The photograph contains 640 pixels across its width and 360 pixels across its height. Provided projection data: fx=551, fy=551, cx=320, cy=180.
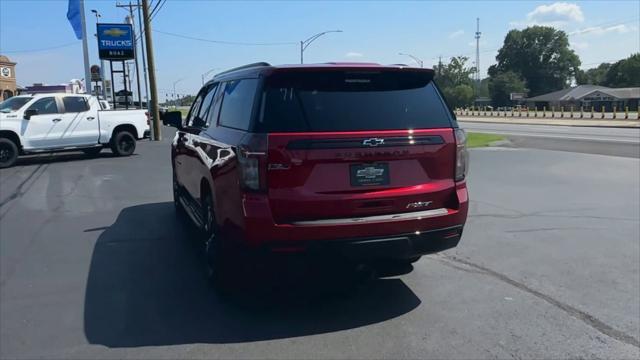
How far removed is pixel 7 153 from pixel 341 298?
12.9m

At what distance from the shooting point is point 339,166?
404cm

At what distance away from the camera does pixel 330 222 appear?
13.2ft

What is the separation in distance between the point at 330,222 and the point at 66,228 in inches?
197

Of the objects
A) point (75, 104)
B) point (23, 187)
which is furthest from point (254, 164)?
point (75, 104)

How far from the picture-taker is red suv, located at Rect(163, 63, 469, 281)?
396cm

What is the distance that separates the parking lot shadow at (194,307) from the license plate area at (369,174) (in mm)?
1115

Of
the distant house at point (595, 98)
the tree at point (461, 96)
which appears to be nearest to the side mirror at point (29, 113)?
the distant house at point (595, 98)

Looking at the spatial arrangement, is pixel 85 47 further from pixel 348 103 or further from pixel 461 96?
pixel 461 96

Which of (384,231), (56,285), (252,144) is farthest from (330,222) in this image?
(56,285)

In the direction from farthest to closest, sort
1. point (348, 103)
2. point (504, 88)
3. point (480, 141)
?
point (504, 88)
point (480, 141)
point (348, 103)

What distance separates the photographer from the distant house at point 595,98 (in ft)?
266

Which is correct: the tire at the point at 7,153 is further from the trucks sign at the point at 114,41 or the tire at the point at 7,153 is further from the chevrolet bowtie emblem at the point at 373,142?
the trucks sign at the point at 114,41

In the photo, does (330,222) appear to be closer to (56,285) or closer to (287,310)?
(287,310)

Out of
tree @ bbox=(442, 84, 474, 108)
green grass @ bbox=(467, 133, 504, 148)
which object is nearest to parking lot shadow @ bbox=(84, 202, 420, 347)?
green grass @ bbox=(467, 133, 504, 148)
